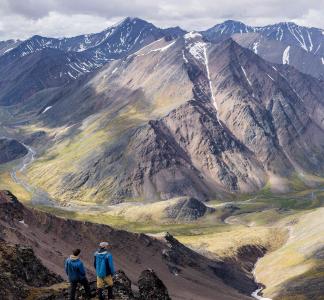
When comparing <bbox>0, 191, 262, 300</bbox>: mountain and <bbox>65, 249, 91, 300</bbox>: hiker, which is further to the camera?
<bbox>0, 191, 262, 300</bbox>: mountain

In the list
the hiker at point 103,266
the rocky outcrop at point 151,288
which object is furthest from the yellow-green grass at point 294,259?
the hiker at point 103,266

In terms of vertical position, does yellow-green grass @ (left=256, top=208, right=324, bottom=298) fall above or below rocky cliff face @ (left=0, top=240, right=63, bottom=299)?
above

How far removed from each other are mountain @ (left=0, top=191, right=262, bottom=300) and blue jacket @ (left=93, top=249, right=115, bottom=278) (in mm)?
42430

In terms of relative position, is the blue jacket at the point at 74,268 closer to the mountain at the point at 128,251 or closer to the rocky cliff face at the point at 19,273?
the rocky cliff face at the point at 19,273

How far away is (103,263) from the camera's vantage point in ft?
109

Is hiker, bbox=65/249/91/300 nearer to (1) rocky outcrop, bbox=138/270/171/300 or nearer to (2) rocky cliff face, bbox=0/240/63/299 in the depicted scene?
(2) rocky cliff face, bbox=0/240/63/299

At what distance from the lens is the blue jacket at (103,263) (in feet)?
108

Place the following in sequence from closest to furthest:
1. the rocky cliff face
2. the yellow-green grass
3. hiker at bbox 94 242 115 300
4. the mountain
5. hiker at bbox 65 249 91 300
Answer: hiker at bbox 65 249 91 300
hiker at bbox 94 242 115 300
the rocky cliff face
the mountain
the yellow-green grass

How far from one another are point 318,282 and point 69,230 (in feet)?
189

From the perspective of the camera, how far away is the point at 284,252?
163375 mm

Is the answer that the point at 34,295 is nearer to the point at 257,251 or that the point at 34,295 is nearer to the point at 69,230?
the point at 69,230

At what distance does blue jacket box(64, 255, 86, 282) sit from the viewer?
1284 inches

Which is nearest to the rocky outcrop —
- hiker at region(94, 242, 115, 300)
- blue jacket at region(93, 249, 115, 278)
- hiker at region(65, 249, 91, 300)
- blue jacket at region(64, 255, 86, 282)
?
hiker at region(94, 242, 115, 300)

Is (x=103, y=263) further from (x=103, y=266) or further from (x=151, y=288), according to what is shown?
(x=151, y=288)
